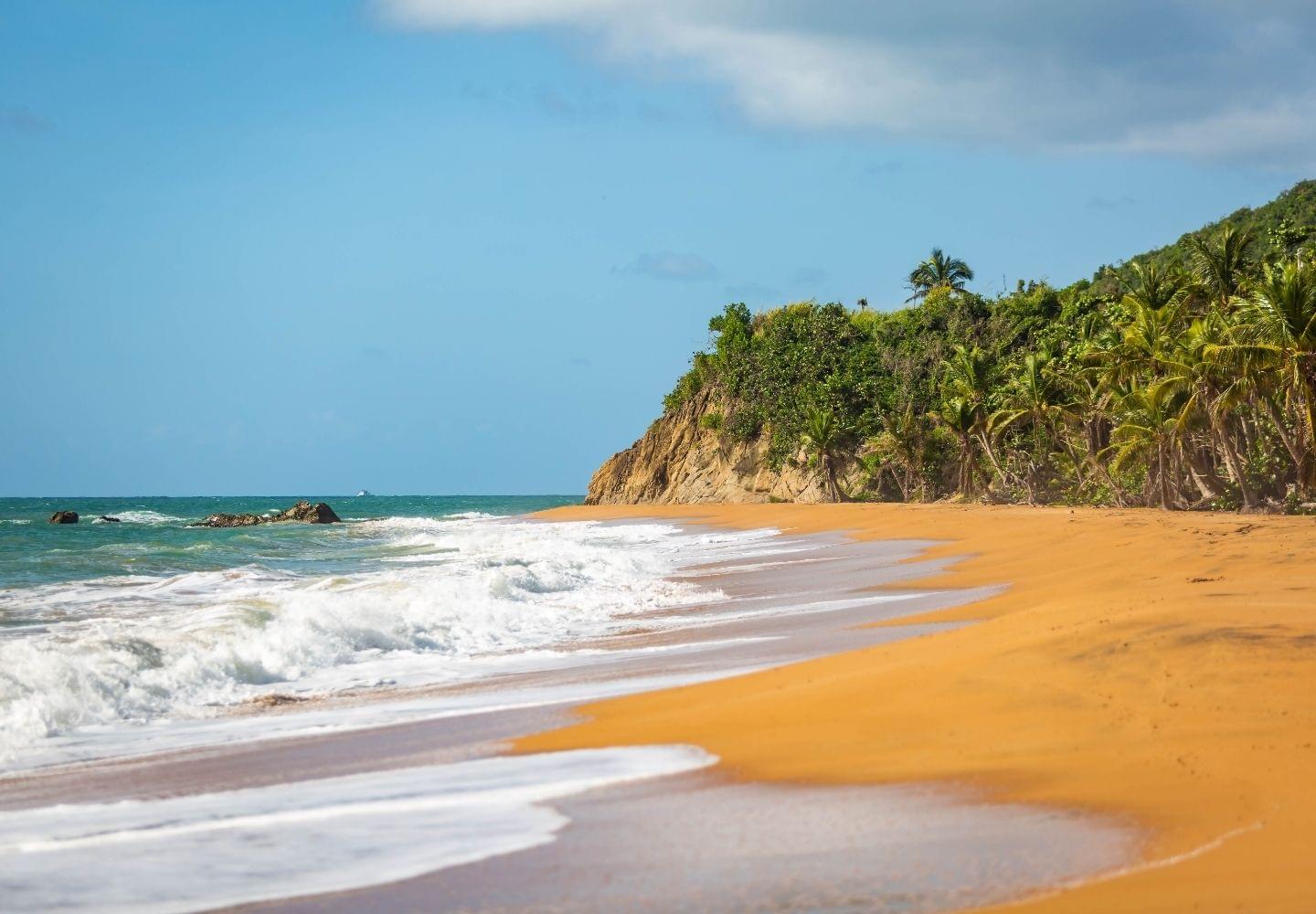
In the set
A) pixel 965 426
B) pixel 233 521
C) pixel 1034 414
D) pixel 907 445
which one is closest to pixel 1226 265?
pixel 1034 414

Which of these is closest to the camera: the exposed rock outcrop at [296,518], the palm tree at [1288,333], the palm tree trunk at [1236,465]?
the palm tree at [1288,333]

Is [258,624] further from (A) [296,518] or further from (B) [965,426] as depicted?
(A) [296,518]

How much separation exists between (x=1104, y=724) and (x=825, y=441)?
5254 centimetres

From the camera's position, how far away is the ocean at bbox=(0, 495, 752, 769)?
10102 millimetres

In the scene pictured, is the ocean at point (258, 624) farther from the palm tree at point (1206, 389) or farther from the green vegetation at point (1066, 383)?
the green vegetation at point (1066, 383)

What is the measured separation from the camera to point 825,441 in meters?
58.6

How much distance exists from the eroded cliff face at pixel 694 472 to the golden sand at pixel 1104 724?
5362 cm

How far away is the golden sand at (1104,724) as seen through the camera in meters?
4.60

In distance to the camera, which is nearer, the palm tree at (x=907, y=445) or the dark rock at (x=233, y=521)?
the palm tree at (x=907, y=445)

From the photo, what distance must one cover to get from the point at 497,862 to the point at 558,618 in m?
10.9

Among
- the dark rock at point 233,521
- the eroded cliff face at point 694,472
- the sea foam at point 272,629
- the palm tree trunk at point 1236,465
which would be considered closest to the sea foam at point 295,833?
the sea foam at point 272,629

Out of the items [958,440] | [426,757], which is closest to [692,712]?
[426,757]

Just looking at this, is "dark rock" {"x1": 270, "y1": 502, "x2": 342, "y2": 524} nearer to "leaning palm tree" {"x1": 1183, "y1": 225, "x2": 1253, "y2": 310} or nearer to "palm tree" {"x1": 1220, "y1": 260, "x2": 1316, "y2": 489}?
"leaning palm tree" {"x1": 1183, "y1": 225, "x2": 1253, "y2": 310}

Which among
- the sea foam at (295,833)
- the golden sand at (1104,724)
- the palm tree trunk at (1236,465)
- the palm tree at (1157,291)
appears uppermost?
the palm tree at (1157,291)
